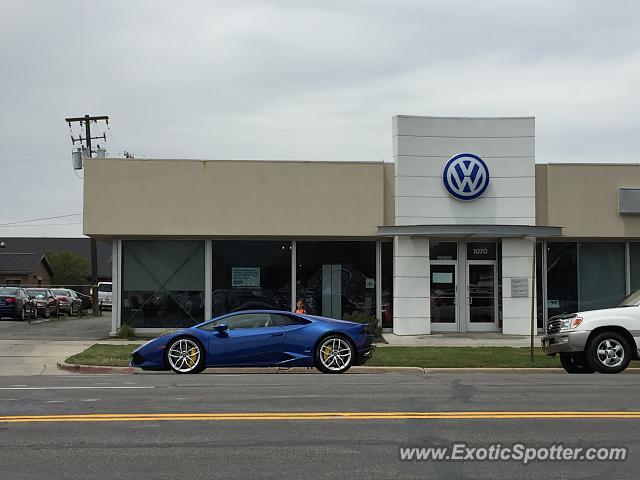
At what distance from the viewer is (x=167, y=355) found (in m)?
14.7

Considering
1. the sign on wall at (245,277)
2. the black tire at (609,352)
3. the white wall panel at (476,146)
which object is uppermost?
the white wall panel at (476,146)

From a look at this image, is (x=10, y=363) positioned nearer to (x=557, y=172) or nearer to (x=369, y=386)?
(x=369, y=386)

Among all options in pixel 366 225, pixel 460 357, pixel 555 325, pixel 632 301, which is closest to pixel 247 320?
pixel 460 357

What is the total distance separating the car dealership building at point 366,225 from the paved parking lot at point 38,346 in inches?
82.6

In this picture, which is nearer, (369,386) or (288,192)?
(369,386)

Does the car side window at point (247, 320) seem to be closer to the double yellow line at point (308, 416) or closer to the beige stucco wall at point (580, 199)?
the double yellow line at point (308, 416)

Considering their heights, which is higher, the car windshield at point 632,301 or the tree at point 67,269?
the tree at point 67,269

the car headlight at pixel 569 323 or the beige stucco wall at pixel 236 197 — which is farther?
the beige stucco wall at pixel 236 197

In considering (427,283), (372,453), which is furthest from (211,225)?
(372,453)

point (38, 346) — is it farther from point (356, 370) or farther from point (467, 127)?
point (467, 127)

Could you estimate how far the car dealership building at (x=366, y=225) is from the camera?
2366cm

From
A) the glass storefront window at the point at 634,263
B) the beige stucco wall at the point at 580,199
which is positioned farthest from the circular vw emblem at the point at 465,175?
the glass storefront window at the point at 634,263

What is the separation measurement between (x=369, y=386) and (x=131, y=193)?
44.7 ft

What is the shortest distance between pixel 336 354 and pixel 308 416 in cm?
561
